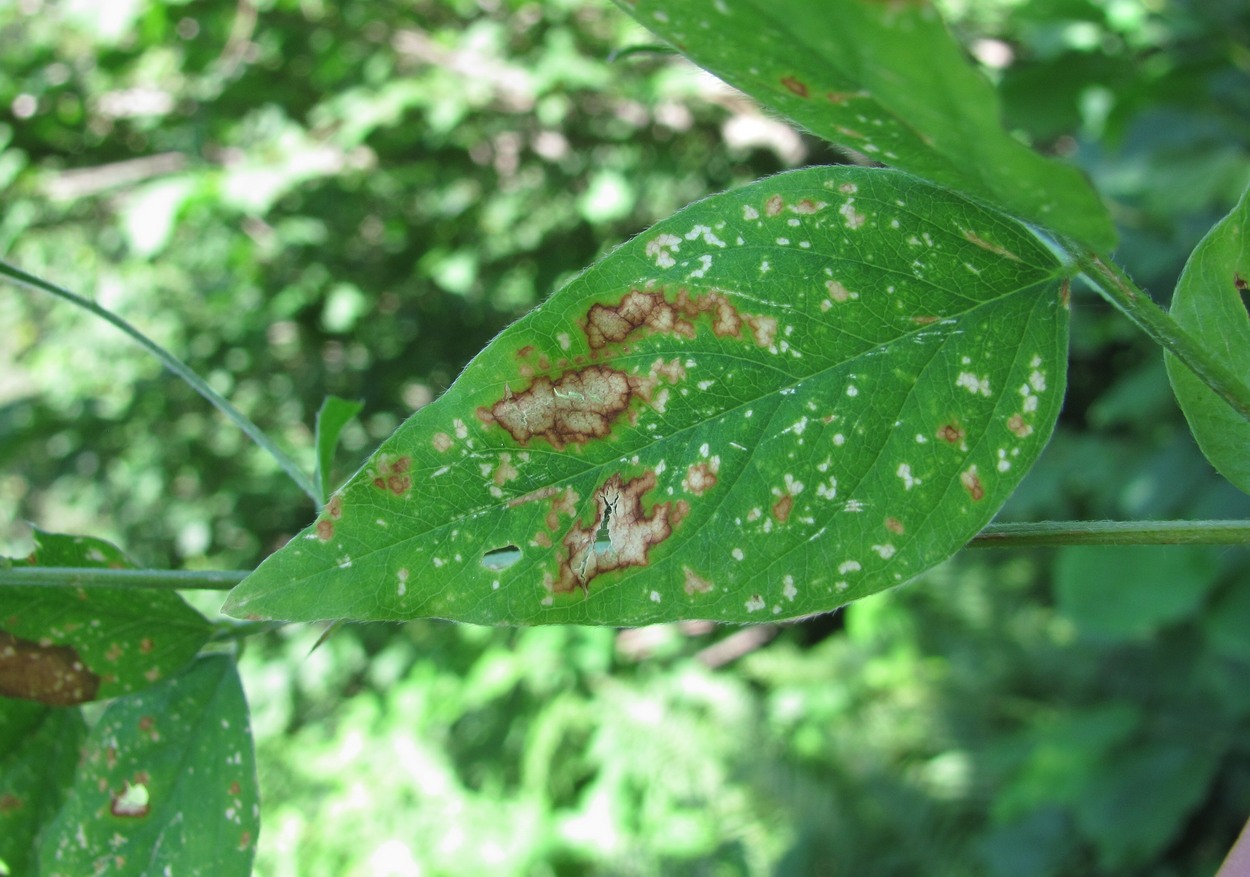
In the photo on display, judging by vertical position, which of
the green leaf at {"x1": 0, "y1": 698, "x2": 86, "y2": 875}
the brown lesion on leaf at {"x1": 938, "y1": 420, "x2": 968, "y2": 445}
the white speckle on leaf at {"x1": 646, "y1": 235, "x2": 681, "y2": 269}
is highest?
the white speckle on leaf at {"x1": 646, "y1": 235, "x2": 681, "y2": 269}

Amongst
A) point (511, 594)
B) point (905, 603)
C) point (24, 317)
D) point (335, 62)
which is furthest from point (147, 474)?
point (511, 594)

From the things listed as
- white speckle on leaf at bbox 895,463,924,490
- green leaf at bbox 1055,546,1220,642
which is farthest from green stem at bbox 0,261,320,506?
green leaf at bbox 1055,546,1220,642

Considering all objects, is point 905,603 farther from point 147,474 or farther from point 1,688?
point 1,688

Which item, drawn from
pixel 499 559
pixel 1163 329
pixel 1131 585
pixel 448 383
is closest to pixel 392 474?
pixel 499 559

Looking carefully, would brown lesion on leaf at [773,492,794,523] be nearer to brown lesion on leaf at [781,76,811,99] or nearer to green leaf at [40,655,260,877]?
brown lesion on leaf at [781,76,811,99]

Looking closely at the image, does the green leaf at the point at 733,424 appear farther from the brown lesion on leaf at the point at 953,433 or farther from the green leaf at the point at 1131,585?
the green leaf at the point at 1131,585
